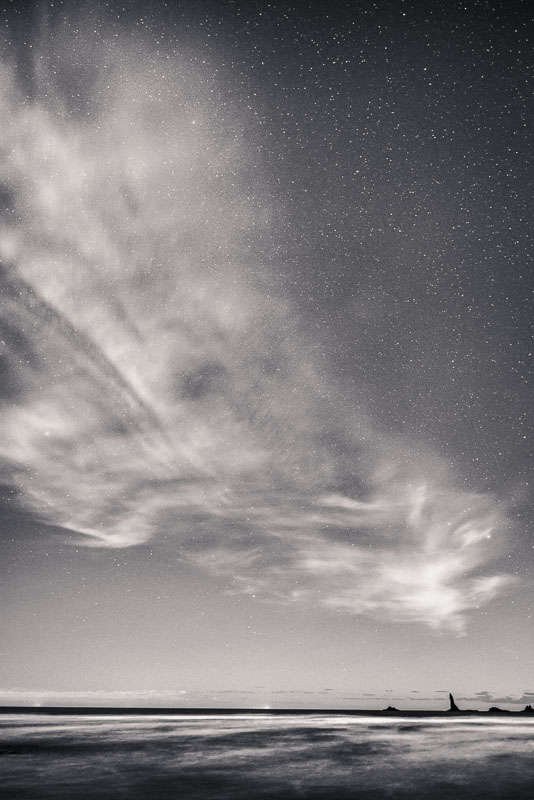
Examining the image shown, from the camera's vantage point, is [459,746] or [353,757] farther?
→ [459,746]

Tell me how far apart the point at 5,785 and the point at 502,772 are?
19962mm

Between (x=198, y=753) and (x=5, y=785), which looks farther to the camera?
(x=198, y=753)

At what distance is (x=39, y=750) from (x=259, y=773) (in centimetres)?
1761

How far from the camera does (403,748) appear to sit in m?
33.5

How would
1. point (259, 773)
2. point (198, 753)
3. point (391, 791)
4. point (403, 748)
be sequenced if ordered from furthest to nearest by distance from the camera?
point (403, 748), point (198, 753), point (259, 773), point (391, 791)

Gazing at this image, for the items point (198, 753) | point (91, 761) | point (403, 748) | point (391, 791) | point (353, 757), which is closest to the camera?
point (391, 791)

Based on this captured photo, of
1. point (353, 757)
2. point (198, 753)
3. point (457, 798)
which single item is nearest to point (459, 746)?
point (353, 757)

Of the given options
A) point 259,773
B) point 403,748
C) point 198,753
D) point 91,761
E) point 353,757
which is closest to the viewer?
point 259,773

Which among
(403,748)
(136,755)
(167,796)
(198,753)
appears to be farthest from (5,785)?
(403,748)

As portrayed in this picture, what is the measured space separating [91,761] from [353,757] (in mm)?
13777

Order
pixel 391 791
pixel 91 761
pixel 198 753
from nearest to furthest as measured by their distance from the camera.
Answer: pixel 391 791 < pixel 91 761 < pixel 198 753

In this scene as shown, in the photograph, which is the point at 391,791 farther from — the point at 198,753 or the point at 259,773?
the point at 198,753

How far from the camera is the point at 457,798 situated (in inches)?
640

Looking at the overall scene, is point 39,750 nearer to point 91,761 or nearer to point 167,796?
point 91,761
